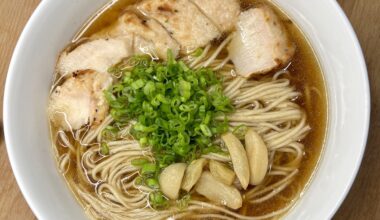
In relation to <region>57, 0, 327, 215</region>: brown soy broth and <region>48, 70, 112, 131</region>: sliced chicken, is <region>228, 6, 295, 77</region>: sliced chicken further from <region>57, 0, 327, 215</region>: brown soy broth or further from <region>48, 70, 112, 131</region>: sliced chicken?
<region>48, 70, 112, 131</region>: sliced chicken

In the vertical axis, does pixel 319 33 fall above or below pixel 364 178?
above

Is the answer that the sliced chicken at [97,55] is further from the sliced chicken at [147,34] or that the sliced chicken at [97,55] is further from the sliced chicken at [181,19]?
the sliced chicken at [181,19]

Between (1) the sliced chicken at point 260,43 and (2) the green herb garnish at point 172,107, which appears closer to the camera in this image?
(2) the green herb garnish at point 172,107


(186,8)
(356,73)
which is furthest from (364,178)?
(186,8)

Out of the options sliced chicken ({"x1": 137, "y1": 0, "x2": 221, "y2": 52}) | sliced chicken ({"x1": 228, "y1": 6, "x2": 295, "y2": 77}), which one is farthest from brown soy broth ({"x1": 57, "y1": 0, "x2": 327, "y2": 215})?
sliced chicken ({"x1": 137, "y1": 0, "x2": 221, "y2": 52})

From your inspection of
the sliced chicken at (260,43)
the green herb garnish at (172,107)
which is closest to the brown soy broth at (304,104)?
the sliced chicken at (260,43)

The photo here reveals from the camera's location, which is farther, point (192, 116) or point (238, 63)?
point (238, 63)

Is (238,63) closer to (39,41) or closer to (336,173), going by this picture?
(336,173)
